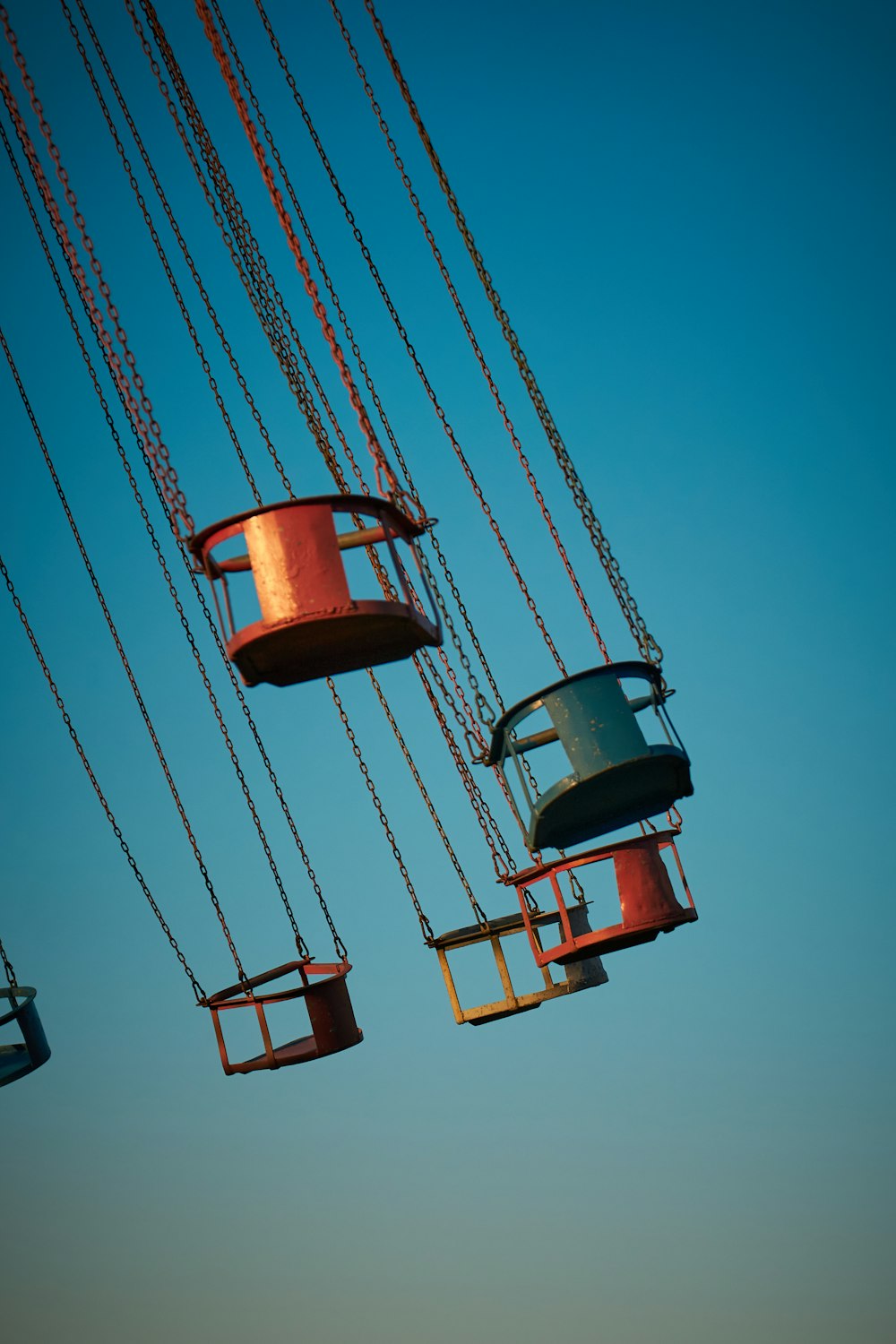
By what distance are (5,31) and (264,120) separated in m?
1.23

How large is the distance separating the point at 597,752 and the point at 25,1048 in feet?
10.3

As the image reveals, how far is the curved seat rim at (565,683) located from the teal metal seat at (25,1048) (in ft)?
8.41

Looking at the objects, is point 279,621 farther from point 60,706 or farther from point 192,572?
point 60,706

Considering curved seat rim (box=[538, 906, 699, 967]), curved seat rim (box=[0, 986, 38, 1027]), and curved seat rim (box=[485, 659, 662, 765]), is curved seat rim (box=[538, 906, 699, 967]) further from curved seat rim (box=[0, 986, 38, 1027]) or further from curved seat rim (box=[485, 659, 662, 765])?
curved seat rim (box=[0, 986, 38, 1027])

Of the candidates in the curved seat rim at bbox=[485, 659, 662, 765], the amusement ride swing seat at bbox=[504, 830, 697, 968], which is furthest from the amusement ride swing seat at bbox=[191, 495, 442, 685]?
the amusement ride swing seat at bbox=[504, 830, 697, 968]

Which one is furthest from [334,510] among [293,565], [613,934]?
[613,934]

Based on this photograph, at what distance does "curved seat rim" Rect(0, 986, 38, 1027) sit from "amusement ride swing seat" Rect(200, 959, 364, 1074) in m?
0.92

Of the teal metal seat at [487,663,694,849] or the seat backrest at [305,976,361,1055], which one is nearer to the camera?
the teal metal seat at [487,663,694,849]

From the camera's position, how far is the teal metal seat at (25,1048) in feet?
19.2

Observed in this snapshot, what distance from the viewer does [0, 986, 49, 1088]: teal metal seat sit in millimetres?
5844

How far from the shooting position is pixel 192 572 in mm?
4344

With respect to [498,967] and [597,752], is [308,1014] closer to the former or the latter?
[498,967]

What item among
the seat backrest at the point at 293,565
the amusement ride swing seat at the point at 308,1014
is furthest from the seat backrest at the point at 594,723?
the amusement ride swing seat at the point at 308,1014

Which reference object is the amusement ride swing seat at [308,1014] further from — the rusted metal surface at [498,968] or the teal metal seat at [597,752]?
the teal metal seat at [597,752]
